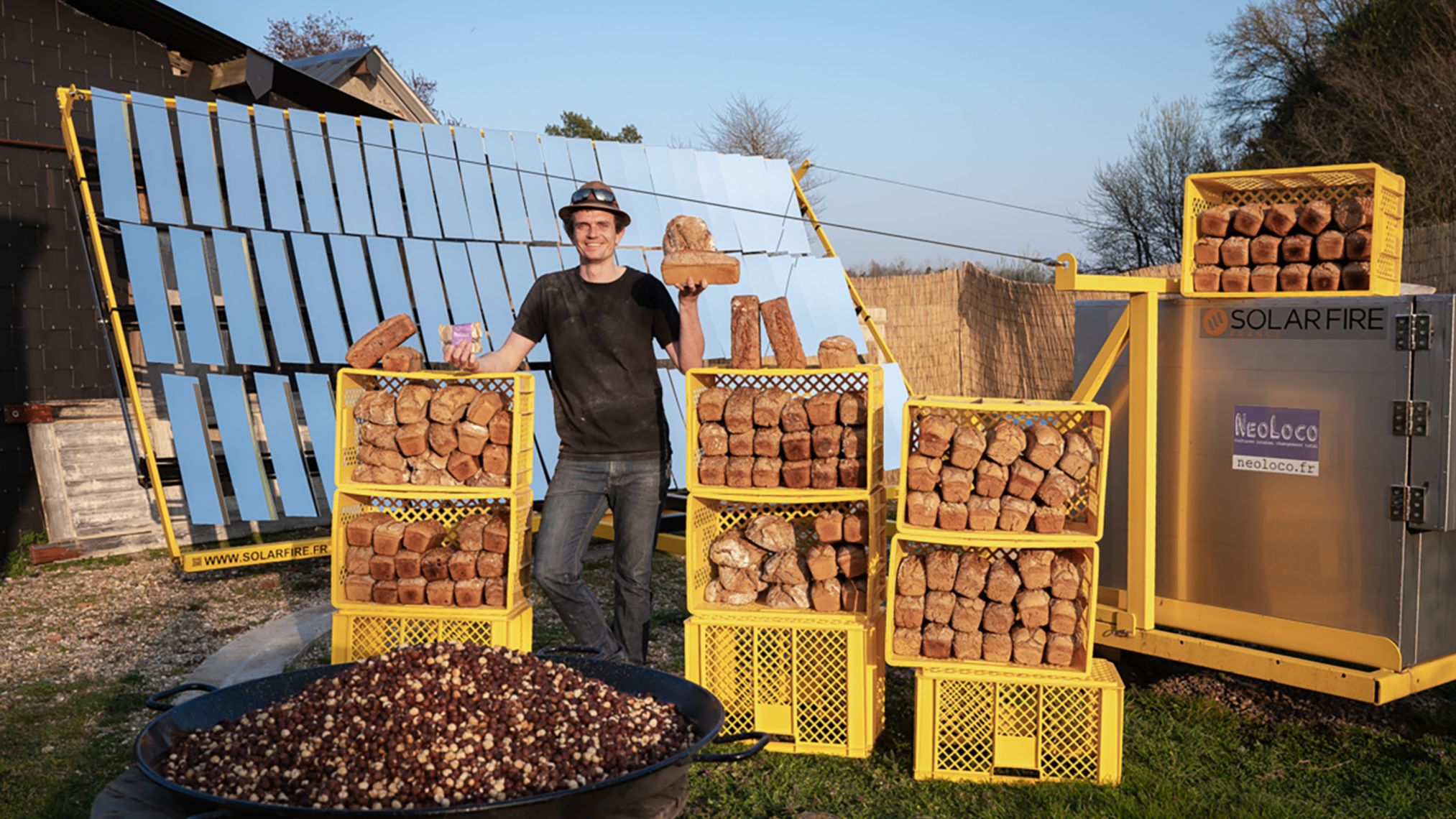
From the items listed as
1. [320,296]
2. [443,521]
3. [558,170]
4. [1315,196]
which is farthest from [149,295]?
[1315,196]

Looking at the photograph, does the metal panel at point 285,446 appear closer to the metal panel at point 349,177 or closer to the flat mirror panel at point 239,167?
the flat mirror panel at point 239,167

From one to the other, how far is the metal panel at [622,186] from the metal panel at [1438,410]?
6.52 m

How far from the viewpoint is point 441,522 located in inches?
193

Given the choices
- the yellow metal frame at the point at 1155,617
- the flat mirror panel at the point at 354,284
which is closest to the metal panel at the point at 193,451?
the flat mirror panel at the point at 354,284

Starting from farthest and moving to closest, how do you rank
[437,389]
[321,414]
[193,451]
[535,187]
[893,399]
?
[893,399]
[535,187]
[321,414]
[193,451]
[437,389]

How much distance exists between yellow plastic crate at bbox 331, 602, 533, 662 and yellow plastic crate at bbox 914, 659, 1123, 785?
165 centimetres

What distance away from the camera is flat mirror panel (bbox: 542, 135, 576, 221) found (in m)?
9.56

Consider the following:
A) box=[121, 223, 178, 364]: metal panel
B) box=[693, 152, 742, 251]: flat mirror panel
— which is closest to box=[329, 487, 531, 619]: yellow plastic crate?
box=[121, 223, 178, 364]: metal panel

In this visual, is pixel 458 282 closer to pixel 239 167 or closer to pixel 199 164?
pixel 239 167

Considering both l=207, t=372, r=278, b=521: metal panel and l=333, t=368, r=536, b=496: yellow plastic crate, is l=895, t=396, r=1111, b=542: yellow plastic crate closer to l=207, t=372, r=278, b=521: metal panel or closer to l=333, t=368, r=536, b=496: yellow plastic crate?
l=333, t=368, r=536, b=496: yellow plastic crate

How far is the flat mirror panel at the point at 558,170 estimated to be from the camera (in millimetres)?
9562

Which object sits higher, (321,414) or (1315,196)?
(1315,196)

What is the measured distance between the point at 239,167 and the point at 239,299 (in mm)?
1053

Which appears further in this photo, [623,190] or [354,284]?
[623,190]
